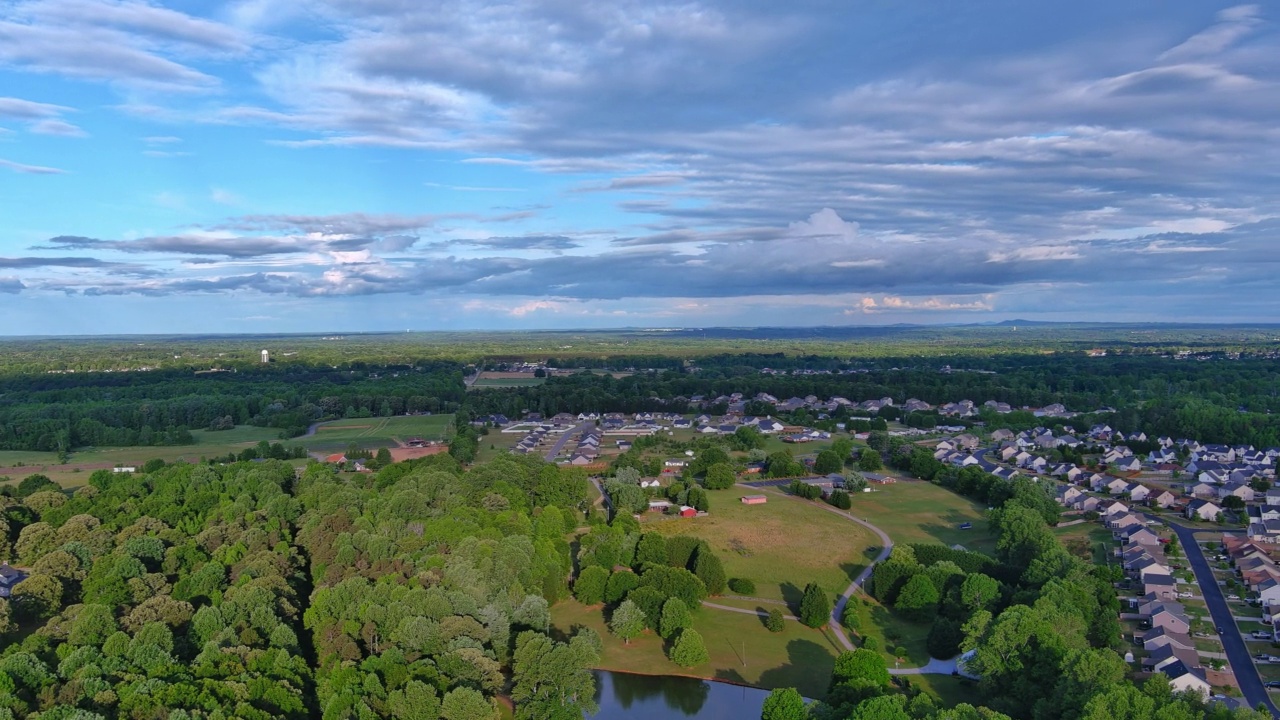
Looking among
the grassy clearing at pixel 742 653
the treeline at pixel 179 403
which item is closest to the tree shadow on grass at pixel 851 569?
the grassy clearing at pixel 742 653

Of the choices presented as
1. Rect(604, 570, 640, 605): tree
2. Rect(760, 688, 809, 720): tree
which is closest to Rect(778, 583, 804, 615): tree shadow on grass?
A: Rect(604, 570, 640, 605): tree

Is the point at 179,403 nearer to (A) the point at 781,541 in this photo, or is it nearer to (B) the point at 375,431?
(B) the point at 375,431

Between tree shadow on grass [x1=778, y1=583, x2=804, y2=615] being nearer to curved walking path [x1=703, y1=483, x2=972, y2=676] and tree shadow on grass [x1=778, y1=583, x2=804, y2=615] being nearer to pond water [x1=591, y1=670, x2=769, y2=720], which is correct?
curved walking path [x1=703, y1=483, x2=972, y2=676]

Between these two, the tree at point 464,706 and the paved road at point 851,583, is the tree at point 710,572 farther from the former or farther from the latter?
the tree at point 464,706

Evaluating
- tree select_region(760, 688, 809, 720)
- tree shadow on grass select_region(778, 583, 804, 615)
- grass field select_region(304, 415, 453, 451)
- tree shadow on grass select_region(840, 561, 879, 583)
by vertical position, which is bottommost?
tree shadow on grass select_region(778, 583, 804, 615)

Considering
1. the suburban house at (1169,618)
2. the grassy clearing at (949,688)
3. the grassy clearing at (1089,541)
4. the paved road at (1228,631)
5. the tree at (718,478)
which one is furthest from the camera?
the tree at (718,478)
